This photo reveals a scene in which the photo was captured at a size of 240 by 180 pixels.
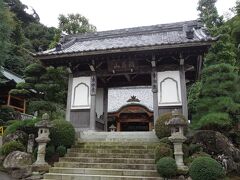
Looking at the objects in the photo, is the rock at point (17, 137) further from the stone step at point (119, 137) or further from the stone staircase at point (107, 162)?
the stone step at point (119, 137)

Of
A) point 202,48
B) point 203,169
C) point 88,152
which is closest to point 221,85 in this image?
point 202,48

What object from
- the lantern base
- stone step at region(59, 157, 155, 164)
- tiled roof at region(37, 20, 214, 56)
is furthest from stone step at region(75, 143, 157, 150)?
tiled roof at region(37, 20, 214, 56)

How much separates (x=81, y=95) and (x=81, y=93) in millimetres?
111

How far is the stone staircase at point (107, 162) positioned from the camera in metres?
8.74

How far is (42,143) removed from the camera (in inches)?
389

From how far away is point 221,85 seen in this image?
11570 mm

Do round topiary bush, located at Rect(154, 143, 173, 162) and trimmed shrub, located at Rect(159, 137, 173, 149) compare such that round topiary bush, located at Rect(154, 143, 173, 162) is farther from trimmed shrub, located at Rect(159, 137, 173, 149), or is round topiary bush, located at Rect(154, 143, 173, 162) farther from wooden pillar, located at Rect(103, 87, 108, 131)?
wooden pillar, located at Rect(103, 87, 108, 131)

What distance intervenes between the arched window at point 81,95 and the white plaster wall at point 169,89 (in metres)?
3.92

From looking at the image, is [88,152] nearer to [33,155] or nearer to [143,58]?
[33,155]

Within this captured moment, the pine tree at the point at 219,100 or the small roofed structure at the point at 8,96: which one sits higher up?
the small roofed structure at the point at 8,96

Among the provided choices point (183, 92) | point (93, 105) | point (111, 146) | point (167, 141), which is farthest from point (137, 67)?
point (167, 141)

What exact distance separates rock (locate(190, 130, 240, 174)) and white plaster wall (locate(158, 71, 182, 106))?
2658 millimetres

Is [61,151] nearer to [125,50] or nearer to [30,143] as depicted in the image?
[30,143]

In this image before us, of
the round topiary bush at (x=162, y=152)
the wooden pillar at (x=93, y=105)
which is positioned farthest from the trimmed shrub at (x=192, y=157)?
the wooden pillar at (x=93, y=105)
